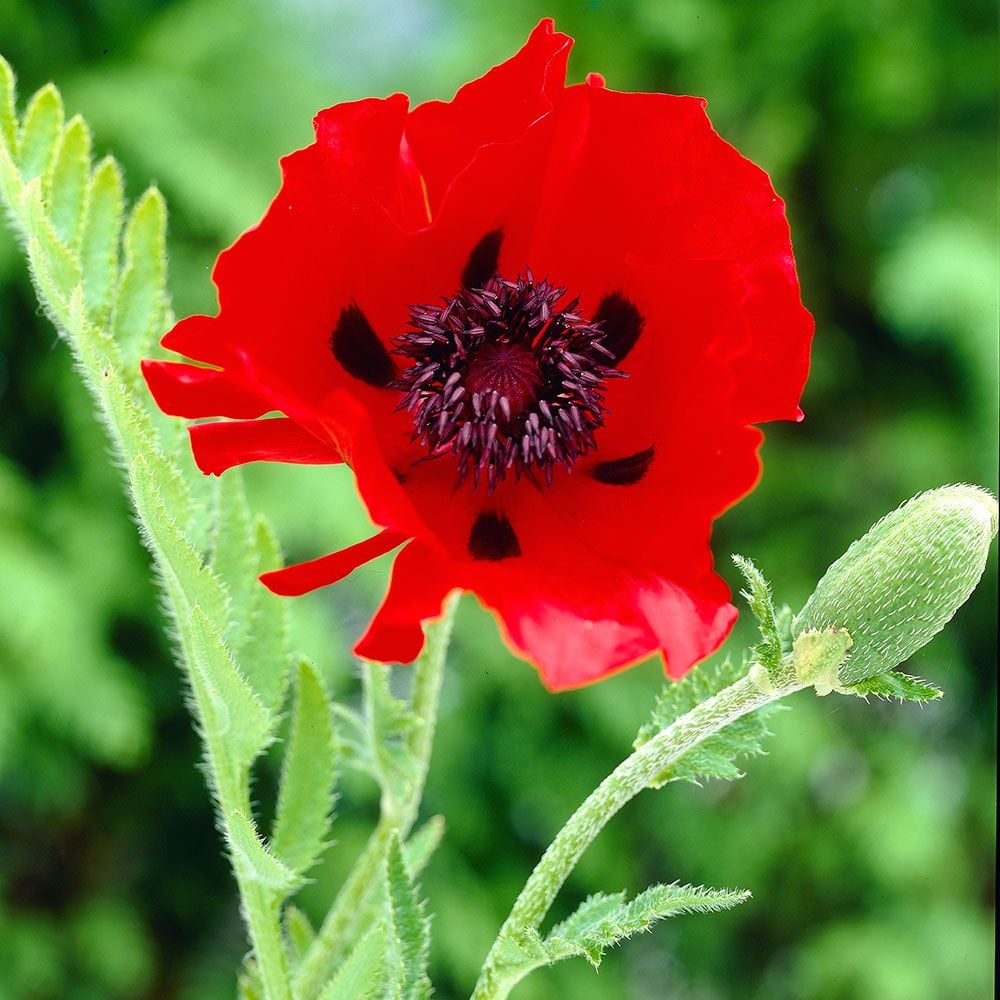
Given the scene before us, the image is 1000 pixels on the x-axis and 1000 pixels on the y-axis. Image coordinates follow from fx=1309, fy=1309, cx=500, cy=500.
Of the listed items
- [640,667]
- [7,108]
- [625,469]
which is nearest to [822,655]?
[625,469]

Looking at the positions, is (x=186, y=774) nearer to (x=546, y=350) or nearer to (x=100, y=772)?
(x=100, y=772)

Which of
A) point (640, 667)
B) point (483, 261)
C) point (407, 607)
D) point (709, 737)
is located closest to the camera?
point (407, 607)

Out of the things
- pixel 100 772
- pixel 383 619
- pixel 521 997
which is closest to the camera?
pixel 383 619

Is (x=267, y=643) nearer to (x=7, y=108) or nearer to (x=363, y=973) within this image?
(x=363, y=973)

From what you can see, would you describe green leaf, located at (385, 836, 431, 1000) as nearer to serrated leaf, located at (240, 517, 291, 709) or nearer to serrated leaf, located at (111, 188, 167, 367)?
serrated leaf, located at (240, 517, 291, 709)

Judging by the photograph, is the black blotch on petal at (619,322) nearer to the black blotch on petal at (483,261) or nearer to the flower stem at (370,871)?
the black blotch on petal at (483,261)

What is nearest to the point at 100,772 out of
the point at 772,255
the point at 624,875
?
the point at 624,875
